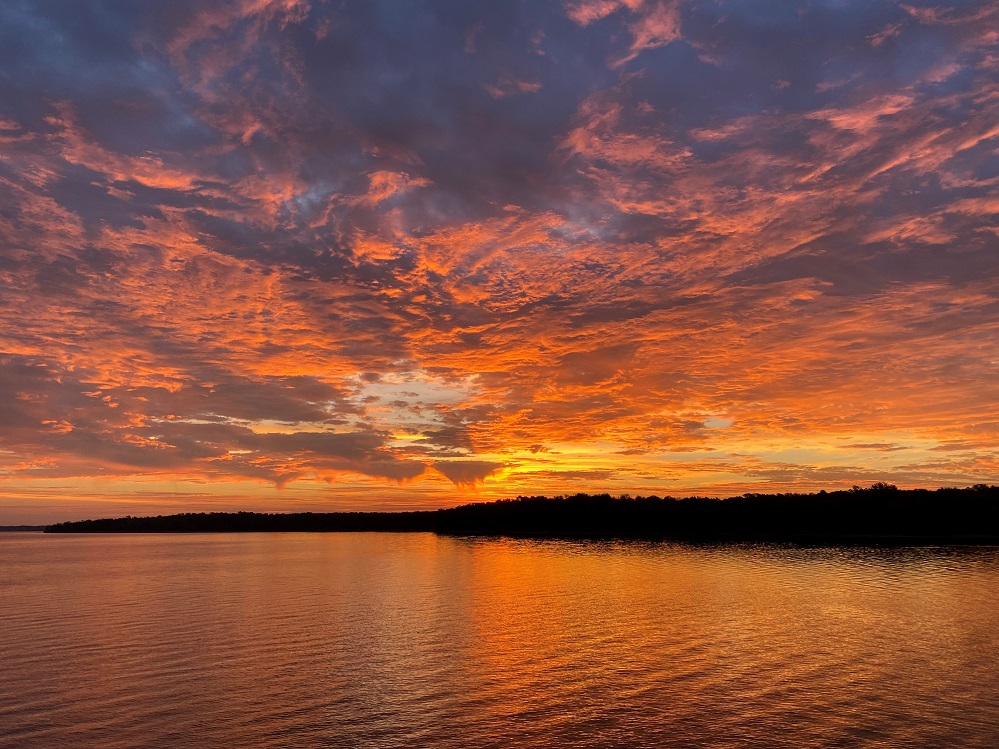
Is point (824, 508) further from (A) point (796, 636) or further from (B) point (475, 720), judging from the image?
(B) point (475, 720)

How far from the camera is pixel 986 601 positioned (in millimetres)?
57469

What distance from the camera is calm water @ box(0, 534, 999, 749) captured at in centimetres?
2520

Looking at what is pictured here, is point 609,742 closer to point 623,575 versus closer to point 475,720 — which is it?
point 475,720

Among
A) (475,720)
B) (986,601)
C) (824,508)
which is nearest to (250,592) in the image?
(475,720)

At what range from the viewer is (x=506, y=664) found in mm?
36219

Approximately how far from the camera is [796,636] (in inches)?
1700

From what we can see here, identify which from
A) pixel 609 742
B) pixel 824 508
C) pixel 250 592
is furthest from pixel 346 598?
pixel 824 508

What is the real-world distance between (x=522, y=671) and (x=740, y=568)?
6566cm

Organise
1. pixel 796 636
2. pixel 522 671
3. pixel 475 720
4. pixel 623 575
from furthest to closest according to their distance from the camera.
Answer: pixel 623 575 < pixel 796 636 < pixel 522 671 < pixel 475 720

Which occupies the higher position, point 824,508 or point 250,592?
point 824,508

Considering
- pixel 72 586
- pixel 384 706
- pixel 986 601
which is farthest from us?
pixel 72 586

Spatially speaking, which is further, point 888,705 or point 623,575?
point 623,575

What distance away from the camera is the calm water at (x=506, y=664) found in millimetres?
25203

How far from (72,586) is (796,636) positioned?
74.7 metres
